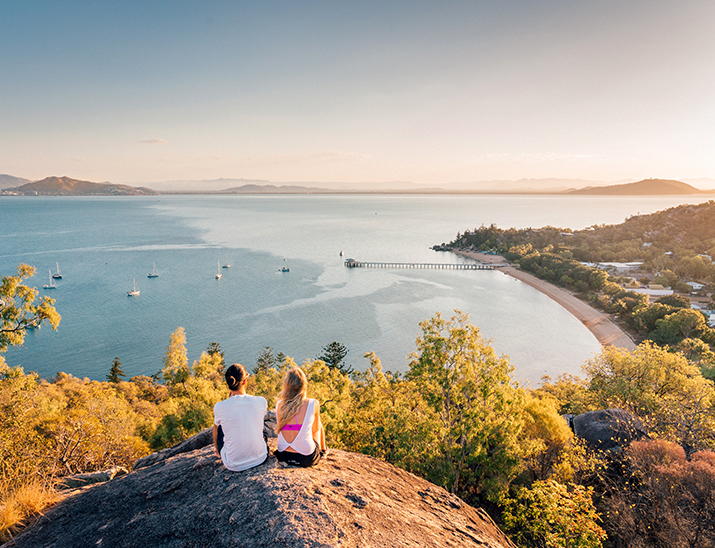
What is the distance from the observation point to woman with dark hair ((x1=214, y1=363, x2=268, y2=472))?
5570mm

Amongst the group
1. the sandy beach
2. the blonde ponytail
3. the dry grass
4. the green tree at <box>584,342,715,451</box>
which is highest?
the blonde ponytail

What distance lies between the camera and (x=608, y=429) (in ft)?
49.9

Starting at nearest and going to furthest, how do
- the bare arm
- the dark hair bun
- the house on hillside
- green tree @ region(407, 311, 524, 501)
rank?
1. the dark hair bun
2. the bare arm
3. green tree @ region(407, 311, 524, 501)
4. the house on hillside

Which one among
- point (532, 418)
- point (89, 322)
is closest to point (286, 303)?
point (89, 322)

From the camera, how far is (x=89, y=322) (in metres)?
61.8

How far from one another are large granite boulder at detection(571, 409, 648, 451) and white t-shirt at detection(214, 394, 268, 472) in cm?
1424

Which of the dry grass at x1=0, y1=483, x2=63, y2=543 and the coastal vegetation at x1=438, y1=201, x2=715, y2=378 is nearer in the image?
the dry grass at x1=0, y1=483, x2=63, y2=543

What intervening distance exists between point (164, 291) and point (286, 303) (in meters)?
29.0

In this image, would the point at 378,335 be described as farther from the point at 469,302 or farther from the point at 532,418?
the point at 532,418

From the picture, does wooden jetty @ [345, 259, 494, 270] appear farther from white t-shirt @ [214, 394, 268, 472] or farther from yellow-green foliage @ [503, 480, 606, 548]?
white t-shirt @ [214, 394, 268, 472]

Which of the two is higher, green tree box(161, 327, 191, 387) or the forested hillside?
the forested hillside

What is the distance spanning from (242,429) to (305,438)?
3.38ft

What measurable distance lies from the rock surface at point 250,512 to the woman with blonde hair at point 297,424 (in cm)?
24

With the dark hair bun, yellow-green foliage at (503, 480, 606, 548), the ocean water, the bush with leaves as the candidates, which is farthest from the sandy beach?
the dark hair bun
